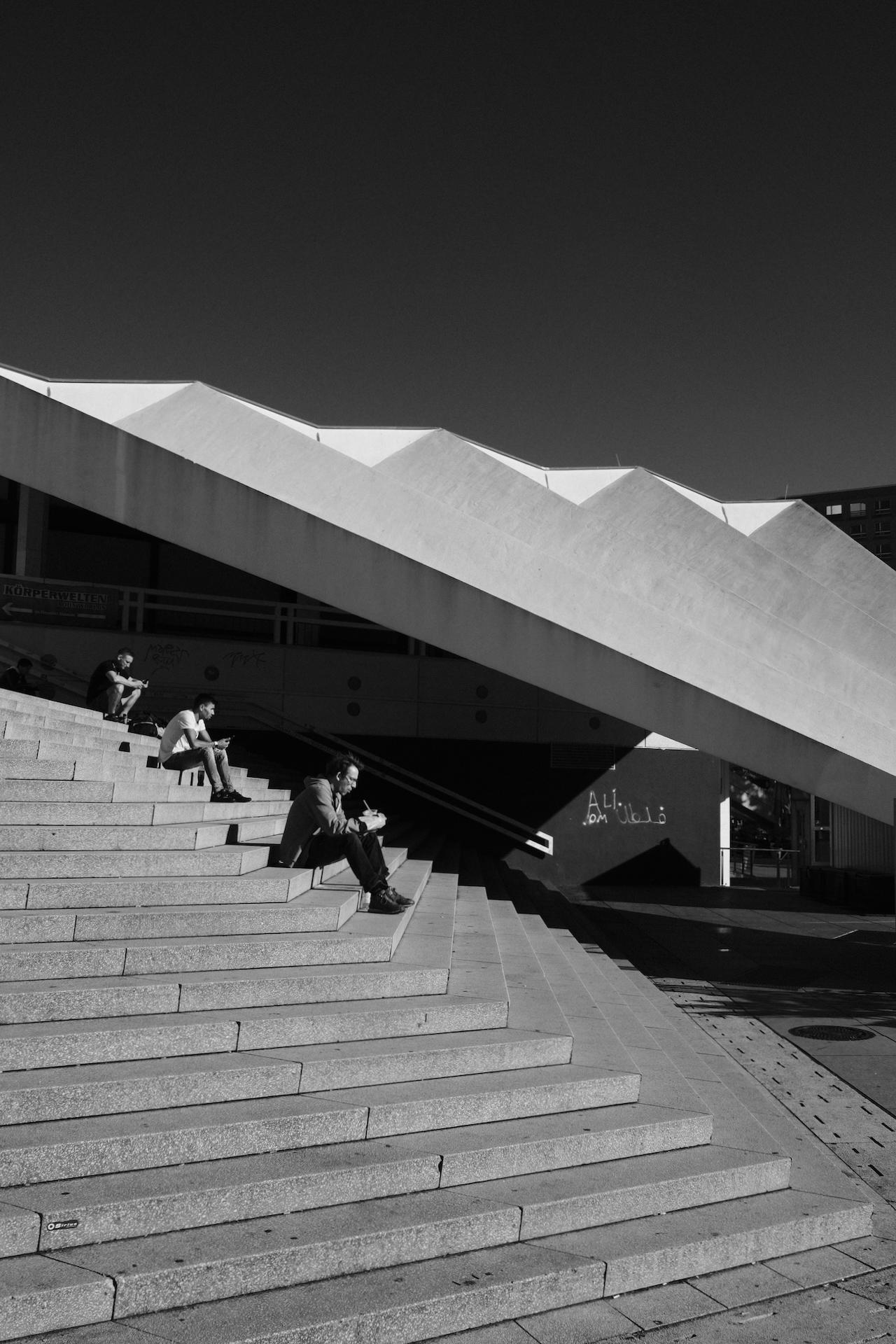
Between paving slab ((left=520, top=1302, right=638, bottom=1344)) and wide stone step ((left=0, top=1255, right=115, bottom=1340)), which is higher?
wide stone step ((left=0, top=1255, right=115, bottom=1340))

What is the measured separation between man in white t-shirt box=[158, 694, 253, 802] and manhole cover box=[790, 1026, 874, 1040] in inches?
196

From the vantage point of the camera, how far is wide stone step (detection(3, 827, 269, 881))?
5375 millimetres

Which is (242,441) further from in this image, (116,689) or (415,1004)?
(415,1004)

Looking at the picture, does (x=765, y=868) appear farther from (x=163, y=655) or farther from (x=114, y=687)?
(x=114, y=687)

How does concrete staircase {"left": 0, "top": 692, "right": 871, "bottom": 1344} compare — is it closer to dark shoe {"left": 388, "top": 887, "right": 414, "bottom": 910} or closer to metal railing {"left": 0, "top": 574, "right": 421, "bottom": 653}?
dark shoe {"left": 388, "top": 887, "right": 414, "bottom": 910}

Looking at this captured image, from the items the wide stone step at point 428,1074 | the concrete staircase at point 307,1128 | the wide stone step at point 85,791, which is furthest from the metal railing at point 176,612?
the wide stone step at point 428,1074

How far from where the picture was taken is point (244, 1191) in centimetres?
346

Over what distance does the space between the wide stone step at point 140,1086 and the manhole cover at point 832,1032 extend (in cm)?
531

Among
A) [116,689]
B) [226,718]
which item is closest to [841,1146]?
[116,689]

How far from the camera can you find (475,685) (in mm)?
19016

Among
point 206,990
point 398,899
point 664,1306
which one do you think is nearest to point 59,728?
point 398,899

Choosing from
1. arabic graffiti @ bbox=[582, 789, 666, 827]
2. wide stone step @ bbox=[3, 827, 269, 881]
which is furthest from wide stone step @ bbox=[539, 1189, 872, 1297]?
Answer: arabic graffiti @ bbox=[582, 789, 666, 827]

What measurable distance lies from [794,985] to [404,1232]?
7.67 m

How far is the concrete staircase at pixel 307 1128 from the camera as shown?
319cm
